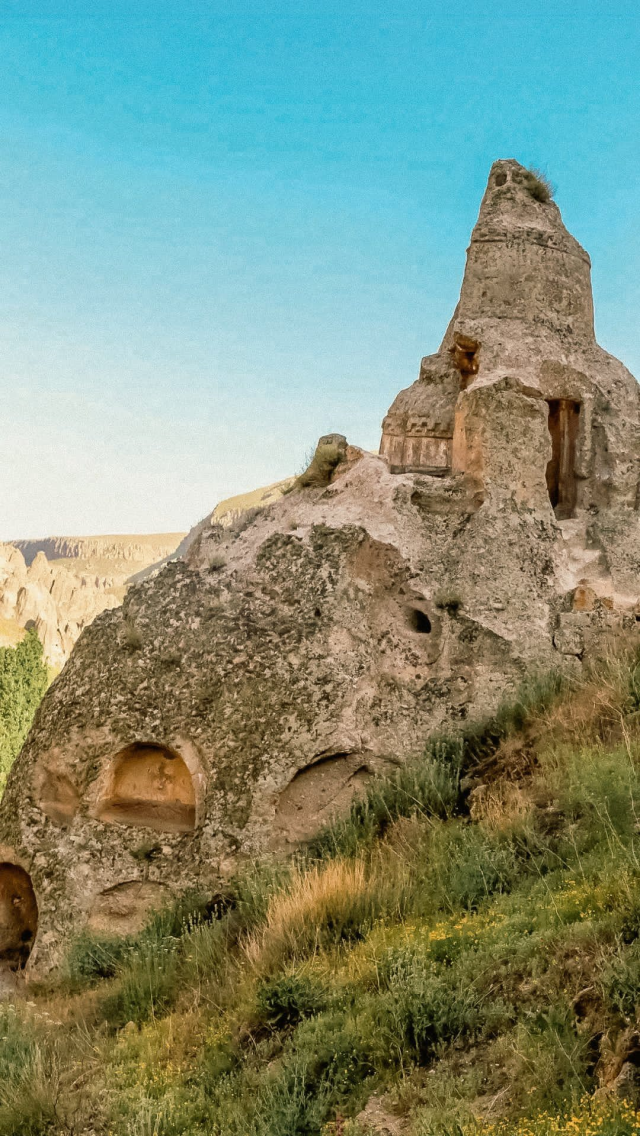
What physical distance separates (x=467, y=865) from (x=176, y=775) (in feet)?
9.72

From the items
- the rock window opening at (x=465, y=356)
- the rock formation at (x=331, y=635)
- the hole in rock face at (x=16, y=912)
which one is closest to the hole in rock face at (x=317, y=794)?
the rock formation at (x=331, y=635)

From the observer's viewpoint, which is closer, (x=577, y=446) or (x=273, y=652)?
(x=273, y=652)

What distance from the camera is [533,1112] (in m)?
3.80

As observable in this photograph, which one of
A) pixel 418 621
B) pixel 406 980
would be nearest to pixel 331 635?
pixel 418 621

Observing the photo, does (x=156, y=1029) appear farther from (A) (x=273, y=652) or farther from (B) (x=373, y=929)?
(A) (x=273, y=652)

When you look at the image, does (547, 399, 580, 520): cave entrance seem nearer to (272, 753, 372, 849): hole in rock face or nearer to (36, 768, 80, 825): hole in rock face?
(272, 753, 372, 849): hole in rock face

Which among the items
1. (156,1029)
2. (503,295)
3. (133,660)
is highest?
(503,295)

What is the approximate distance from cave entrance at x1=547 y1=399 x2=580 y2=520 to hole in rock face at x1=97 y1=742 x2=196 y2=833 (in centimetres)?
Result: 453

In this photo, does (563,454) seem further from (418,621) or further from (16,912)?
(16,912)

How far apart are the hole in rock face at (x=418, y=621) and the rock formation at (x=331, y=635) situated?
0.06 feet

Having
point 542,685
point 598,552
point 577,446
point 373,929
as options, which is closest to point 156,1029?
point 373,929

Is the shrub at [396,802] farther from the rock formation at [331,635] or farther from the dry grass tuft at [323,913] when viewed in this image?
the dry grass tuft at [323,913]

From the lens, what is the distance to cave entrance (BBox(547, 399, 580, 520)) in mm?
10023

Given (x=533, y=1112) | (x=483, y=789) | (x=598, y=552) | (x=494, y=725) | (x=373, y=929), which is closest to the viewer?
(x=533, y=1112)
